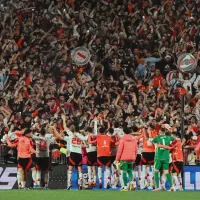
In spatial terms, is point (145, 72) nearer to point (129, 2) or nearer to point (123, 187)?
point (129, 2)

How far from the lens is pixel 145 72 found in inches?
1394

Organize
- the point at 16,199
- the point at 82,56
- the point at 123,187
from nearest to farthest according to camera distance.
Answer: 1. the point at 16,199
2. the point at 123,187
3. the point at 82,56

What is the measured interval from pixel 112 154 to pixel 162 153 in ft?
6.71

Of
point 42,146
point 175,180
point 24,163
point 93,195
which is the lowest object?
point 93,195

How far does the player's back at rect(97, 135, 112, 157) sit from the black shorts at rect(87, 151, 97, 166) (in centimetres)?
35

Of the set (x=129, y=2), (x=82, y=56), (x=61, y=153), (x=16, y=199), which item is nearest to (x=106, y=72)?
(x=82, y=56)

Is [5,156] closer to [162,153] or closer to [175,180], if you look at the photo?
[162,153]

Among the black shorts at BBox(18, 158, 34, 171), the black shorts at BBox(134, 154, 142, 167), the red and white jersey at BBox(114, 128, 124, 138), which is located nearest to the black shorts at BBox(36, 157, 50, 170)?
the black shorts at BBox(18, 158, 34, 171)

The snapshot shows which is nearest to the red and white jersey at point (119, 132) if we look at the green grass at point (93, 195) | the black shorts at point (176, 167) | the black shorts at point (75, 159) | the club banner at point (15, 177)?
the black shorts at point (75, 159)

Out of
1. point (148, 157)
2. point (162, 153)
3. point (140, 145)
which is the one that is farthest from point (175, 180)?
point (140, 145)

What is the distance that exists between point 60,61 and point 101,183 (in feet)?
24.5

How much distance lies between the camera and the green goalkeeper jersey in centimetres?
2780

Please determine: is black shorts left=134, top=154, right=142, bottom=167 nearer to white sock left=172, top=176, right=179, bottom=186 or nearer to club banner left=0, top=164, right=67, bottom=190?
white sock left=172, top=176, right=179, bottom=186

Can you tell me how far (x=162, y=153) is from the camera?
28.0 meters
